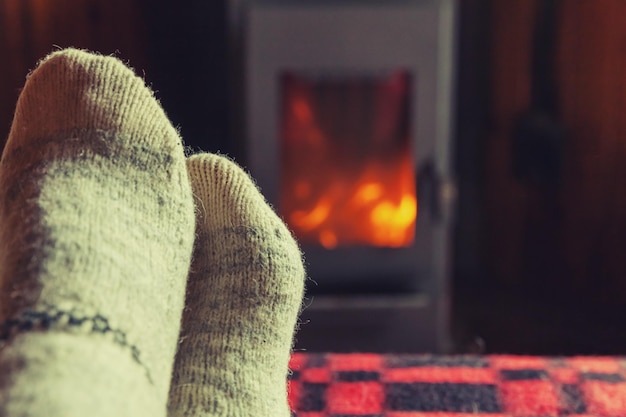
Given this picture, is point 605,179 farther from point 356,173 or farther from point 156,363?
point 156,363

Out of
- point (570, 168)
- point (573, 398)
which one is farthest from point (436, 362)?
point (570, 168)

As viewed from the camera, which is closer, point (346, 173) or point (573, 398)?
point (573, 398)

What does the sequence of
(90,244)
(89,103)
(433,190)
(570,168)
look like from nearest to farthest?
(90,244)
(89,103)
(433,190)
(570,168)

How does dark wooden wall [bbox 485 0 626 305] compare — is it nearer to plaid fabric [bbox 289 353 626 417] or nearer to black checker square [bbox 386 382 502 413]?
plaid fabric [bbox 289 353 626 417]

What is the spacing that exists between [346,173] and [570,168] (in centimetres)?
51

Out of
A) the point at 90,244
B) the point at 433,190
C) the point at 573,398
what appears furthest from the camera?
the point at 433,190

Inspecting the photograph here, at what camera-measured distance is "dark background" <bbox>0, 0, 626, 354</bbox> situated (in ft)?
4.75

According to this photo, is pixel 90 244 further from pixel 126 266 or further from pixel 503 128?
pixel 503 128

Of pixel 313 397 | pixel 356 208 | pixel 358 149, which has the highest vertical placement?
pixel 358 149

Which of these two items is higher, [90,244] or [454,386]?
[90,244]

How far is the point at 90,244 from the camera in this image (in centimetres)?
60

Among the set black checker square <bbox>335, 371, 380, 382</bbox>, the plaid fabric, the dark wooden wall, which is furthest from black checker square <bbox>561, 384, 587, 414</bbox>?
the dark wooden wall

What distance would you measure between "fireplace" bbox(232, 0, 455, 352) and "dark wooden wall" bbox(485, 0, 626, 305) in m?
0.35

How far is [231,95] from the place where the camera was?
1.37 m
